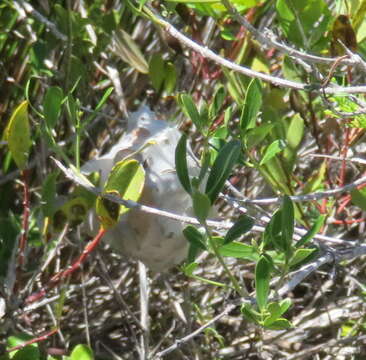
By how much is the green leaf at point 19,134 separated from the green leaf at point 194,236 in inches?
12.1

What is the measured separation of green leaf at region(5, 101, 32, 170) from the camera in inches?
43.4

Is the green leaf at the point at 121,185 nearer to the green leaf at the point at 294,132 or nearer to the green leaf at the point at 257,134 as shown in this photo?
the green leaf at the point at 257,134

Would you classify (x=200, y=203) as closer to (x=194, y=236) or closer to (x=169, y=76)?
(x=194, y=236)

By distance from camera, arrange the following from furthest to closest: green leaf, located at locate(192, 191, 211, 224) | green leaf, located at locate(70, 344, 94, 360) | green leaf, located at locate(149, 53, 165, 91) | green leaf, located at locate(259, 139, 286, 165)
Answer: green leaf, located at locate(149, 53, 165, 91)
green leaf, located at locate(70, 344, 94, 360)
green leaf, located at locate(259, 139, 286, 165)
green leaf, located at locate(192, 191, 211, 224)

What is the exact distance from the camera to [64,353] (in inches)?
52.8

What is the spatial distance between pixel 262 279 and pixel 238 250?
0.09m

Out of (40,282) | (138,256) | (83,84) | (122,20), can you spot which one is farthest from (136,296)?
(122,20)

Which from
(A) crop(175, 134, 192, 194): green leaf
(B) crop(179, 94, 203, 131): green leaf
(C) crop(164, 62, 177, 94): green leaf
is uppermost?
(B) crop(179, 94, 203, 131): green leaf

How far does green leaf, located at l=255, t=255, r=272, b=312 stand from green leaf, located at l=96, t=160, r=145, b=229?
0.81 feet

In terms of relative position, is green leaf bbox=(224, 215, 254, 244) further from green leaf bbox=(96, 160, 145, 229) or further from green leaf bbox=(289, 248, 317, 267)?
green leaf bbox=(96, 160, 145, 229)

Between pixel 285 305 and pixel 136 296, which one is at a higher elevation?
pixel 285 305

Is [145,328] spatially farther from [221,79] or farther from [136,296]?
[221,79]

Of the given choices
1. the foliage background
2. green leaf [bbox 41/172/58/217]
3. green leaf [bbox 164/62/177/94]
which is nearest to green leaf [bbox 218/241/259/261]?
the foliage background

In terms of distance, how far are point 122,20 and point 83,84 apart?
0.19 meters
